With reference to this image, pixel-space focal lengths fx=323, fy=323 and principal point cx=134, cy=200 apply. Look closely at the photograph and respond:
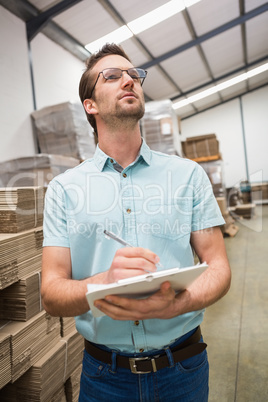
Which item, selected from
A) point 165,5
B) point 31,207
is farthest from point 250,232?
point 31,207

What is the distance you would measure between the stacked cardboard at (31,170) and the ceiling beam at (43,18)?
105 inches

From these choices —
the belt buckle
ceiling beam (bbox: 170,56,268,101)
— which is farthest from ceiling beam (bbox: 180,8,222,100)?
the belt buckle

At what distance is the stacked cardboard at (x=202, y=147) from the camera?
9328mm

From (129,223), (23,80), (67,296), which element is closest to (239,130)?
(23,80)

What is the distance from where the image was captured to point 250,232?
9.43 meters

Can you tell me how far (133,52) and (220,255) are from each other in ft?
24.6

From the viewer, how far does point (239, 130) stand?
15289 millimetres

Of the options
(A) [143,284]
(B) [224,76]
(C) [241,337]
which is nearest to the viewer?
(A) [143,284]

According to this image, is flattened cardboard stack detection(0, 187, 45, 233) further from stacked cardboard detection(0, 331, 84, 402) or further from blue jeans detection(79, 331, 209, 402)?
blue jeans detection(79, 331, 209, 402)

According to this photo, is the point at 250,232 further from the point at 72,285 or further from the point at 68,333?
the point at 72,285

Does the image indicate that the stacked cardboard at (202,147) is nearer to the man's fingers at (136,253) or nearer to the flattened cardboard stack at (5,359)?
the flattened cardboard stack at (5,359)

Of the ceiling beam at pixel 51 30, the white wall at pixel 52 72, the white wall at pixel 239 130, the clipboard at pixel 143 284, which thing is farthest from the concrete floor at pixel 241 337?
the white wall at pixel 239 130

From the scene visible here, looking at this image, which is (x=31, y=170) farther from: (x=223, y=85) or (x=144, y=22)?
(x=223, y=85)

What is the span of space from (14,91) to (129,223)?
14.8ft
